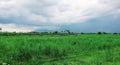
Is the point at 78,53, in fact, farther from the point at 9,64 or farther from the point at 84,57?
the point at 9,64

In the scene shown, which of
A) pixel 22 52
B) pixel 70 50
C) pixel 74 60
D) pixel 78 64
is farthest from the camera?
pixel 70 50

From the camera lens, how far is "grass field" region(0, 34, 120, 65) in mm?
18750

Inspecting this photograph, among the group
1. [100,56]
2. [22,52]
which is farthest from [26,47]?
[100,56]

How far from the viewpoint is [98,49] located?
75.6ft

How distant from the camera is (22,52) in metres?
20.6

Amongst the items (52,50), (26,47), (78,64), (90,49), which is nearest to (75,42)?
(90,49)

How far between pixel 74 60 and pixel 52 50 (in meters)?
2.90

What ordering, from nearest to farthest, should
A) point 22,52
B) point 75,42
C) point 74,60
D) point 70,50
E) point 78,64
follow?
point 78,64 < point 74,60 < point 22,52 < point 70,50 < point 75,42

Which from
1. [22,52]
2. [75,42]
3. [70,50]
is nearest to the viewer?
[22,52]

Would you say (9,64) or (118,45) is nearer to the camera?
(9,64)

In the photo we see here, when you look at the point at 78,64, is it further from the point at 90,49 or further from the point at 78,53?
the point at 90,49

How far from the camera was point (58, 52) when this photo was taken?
69.8 feet

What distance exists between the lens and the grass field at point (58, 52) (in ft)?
61.5

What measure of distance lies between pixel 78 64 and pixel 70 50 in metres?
4.63
